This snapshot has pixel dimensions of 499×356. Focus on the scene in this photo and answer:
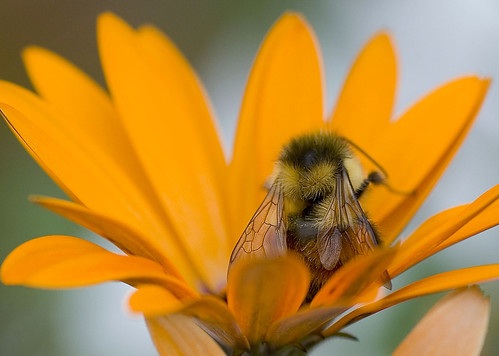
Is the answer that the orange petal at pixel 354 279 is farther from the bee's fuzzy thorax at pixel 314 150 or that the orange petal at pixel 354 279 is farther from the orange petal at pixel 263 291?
the bee's fuzzy thorax at pixel 314 150

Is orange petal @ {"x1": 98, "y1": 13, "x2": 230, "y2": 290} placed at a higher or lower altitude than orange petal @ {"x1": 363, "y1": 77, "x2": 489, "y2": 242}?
higher

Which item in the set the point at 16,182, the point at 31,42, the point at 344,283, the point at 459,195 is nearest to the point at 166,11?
the point at 31,42

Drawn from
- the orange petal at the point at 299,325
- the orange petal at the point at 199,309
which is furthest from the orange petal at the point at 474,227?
the orange petal at the point at 199,309

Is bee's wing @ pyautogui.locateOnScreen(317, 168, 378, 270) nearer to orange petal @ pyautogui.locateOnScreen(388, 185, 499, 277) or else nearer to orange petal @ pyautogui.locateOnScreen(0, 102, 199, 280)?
orange petal @ pyautogui.locateOnScreen(388, 185, 499, 277)

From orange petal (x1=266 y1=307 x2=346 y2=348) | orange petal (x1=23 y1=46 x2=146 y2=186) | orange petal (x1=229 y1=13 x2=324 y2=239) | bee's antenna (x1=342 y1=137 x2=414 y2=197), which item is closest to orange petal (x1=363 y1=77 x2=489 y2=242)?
bee's antenna (x1=342 y1=137 x2=414 y2=197)

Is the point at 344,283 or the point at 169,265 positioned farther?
the point at 169,265

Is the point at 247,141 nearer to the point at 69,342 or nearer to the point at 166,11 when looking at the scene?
the point at 69,342

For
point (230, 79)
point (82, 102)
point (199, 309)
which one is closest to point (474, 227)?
point (199, 309)
